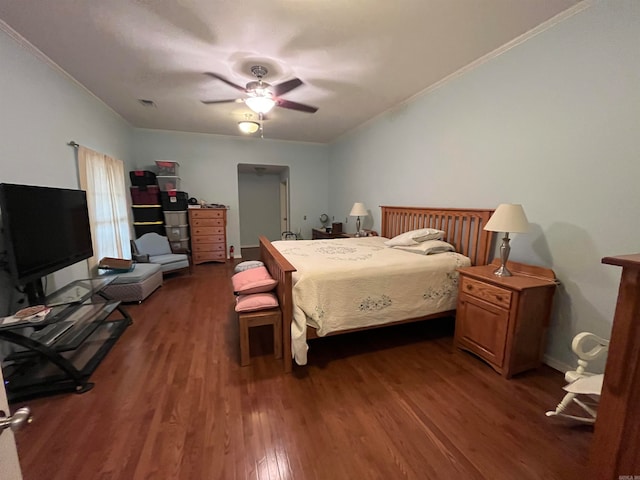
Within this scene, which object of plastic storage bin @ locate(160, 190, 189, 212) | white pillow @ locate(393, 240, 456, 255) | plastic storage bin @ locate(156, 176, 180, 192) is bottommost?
white pillow @ locate(393, 240, 456, 255)

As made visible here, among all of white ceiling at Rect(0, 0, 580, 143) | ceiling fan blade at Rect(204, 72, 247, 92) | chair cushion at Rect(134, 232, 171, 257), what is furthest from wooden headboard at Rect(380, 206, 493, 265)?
chair cushion at Rect(134, 232, 171, 257)

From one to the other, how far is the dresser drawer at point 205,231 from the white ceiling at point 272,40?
246 centimetres

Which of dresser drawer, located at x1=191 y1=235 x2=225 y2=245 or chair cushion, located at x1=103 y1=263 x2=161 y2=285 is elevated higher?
dresser drawer, located at x1=191 y1=235 x2=225 y2=245

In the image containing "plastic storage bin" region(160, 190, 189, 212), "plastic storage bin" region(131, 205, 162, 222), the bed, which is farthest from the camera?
"plastic storage bin" region(160, 190, 189, 212)

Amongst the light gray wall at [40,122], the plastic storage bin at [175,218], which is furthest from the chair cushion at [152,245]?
the light gray wall at [40,122]

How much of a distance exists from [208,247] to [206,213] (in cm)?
69

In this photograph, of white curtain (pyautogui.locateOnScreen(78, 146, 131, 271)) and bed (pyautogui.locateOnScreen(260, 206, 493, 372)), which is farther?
white curtain (pyautogui.locateOnScreen(78, 146, 131, 271))

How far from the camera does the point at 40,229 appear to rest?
7.12ft

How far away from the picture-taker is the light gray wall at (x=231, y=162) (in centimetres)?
534

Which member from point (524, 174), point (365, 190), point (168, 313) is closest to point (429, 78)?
point (524, 174)

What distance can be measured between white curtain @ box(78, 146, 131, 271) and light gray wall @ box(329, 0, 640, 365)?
4334 mm

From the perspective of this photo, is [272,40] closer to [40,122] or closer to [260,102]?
[260,102]

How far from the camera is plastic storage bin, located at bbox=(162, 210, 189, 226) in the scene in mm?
5059

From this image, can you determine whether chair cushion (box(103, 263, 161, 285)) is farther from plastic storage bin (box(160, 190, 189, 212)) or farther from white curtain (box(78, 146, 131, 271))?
plastic storage bin (box(160, 190, 189, 212))
